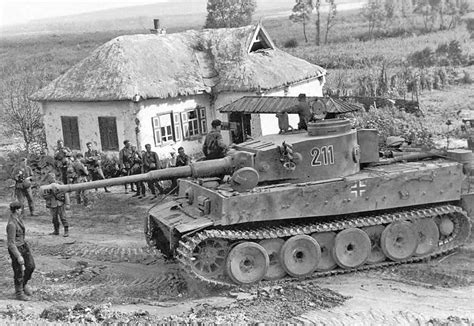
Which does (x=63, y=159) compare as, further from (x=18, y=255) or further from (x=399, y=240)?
(x=399, y=240)

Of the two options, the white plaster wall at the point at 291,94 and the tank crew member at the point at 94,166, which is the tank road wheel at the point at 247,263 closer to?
the tank crew member at the point at 94,166

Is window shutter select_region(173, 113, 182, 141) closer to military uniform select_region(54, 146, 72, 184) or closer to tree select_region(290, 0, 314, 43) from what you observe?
military uniform select_region(54, 146, 72, 184)

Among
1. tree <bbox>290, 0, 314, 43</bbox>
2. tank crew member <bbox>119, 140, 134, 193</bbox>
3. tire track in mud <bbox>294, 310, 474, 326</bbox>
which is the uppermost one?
tree <bbox>290, 0, 314, 43</bbox>

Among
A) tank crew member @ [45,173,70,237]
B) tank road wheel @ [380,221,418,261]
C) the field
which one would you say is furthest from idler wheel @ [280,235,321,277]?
tank crew member @ [45,173,70,237]

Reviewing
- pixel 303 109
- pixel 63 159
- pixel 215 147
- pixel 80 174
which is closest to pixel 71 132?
pixel 63 159

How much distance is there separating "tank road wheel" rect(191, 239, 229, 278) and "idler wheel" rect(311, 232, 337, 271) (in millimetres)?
1648

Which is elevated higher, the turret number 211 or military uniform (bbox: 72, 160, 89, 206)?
the turret number 211

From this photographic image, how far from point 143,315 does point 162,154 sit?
43.1 ft

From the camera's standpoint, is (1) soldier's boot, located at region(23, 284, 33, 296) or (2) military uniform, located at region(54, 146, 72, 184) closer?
(1) soldier's boot, located at region(23, 284, 33, 296)

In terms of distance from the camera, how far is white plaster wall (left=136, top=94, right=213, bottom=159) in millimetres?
22578

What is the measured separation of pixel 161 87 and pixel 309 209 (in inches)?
472

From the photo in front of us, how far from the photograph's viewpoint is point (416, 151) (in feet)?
46.6

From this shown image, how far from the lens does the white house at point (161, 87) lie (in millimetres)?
22719

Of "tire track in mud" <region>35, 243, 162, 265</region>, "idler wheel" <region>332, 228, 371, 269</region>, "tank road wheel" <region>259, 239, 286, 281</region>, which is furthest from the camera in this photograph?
"tire track in mud" <region>35, 243, 162, 265</region>
